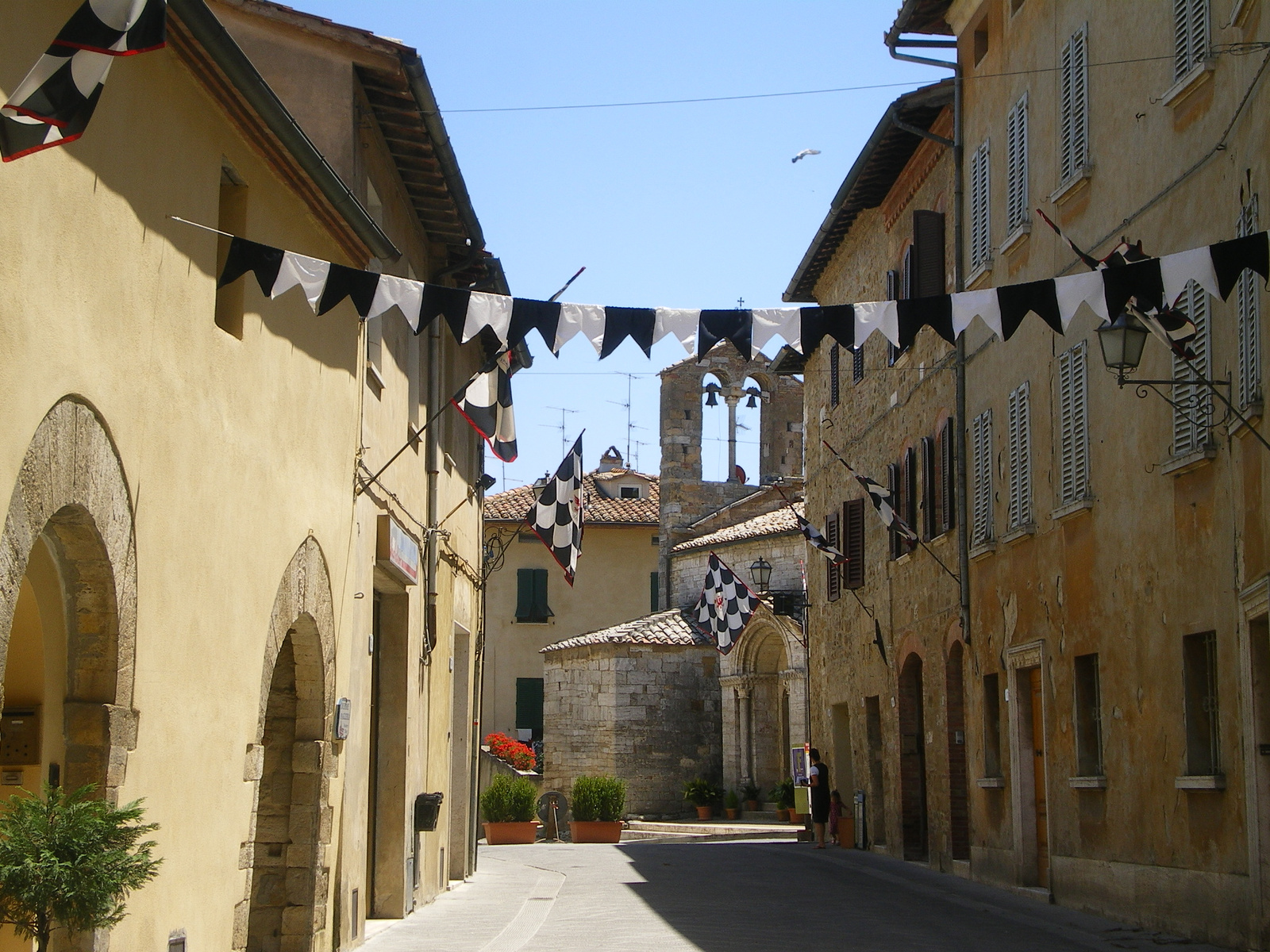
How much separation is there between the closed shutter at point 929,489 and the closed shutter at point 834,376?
20.7 ft

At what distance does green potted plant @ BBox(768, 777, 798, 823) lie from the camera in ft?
113

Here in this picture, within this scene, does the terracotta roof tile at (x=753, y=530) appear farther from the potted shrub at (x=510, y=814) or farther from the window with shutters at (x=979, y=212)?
the window with shutters at (x=979, y=212)

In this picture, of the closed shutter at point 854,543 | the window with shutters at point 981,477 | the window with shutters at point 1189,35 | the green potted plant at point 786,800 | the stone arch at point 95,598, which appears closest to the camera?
the stone arch at point 95,598

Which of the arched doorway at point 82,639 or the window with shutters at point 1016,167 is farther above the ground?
the window with shutters at point 1016,167

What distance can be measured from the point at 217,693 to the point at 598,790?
21.3m

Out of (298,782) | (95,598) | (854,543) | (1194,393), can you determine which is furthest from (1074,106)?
(854,543)

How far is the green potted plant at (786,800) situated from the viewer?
113 feet

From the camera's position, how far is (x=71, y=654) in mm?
6695

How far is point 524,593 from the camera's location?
48.4 m

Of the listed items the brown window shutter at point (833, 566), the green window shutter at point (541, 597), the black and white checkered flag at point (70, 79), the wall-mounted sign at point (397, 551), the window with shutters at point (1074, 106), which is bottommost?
the wall-mounted sign at point (397, 551)

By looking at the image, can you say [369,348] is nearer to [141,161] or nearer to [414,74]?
[414,74]

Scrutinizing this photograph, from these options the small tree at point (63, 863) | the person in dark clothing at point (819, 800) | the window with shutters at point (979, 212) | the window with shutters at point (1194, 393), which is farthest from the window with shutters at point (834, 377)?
the small tree at point (63, 863)

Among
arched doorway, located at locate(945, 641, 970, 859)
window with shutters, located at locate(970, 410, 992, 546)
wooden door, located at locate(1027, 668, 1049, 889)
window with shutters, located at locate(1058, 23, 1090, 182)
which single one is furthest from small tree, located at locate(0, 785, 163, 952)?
arched doorway, located at locate(945, 641, 970, 859)

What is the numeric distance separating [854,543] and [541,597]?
81.7 ft
